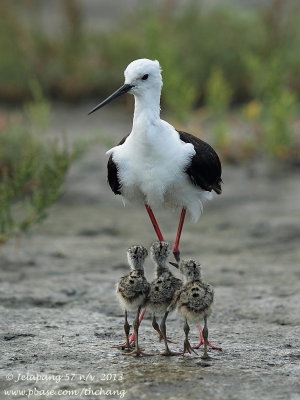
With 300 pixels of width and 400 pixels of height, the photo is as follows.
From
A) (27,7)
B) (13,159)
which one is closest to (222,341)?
(13,159)

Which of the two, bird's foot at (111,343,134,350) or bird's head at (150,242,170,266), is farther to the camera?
bird's head at (150,242,170,266)

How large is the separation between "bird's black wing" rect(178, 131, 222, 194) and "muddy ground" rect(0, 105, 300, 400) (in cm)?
81

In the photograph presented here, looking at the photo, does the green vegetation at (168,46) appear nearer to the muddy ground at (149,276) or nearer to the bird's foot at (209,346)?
the muddy ground at (149,276)

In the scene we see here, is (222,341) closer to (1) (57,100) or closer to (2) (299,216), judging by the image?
(2) (299,216)

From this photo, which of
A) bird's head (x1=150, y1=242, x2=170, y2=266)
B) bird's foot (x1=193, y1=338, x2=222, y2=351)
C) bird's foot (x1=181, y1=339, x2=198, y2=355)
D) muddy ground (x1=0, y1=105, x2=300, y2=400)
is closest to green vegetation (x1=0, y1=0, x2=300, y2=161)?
muddy ground (x1=0, y1=105, x2=300, y2=400)

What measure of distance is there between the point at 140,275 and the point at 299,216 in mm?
3215

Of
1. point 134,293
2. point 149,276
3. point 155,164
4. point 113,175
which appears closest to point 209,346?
point 134,293

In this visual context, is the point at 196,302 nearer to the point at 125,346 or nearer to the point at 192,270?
the point at 192,270

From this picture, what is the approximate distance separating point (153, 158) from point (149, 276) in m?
1.55

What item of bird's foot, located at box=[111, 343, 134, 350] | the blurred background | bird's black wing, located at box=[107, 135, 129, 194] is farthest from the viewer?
the blurred background

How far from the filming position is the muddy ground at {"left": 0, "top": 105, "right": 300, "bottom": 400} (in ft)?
13.4

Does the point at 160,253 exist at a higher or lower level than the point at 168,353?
higher

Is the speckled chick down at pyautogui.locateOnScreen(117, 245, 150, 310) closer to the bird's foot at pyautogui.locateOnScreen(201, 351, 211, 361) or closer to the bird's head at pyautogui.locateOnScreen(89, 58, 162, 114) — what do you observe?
the bird's foot at pyautogui.locateOnScreen(201, 351, 211, 361)

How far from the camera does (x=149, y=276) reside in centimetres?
632
